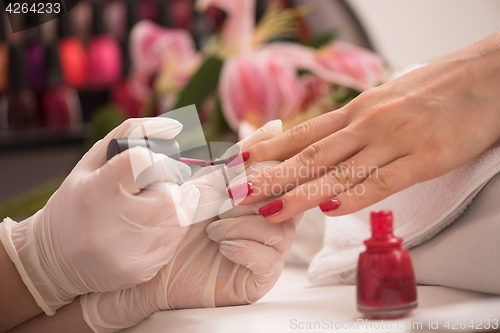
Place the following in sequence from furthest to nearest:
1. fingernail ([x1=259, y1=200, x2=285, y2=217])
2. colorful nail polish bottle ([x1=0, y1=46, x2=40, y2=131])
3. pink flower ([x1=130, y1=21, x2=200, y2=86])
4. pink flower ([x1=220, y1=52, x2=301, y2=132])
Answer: colorful nail polish bottle ([x1=0, y1=46, x2=40, y2=131]) < pink flower ([x1=130, y1=21, x2=200, y2=86]) < pink flower ([x1=220, y1=52, x2=301, y2=132]) < fingernail ([x1=259, y1=200, x2=285, y2=217])

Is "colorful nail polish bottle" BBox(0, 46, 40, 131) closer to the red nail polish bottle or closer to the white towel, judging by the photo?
the white towel

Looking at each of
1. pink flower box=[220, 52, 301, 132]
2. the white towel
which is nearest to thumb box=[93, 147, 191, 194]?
the white towel

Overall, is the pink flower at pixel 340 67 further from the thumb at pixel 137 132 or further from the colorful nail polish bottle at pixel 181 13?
→ the colorful nail polish bottle at pixel 181 13

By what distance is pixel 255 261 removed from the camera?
15.9 inches

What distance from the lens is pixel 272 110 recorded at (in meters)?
0.75

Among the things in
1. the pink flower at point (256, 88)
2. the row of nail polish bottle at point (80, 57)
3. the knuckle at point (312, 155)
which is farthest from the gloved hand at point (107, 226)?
the row of nail polish bottle at point (80, 57)

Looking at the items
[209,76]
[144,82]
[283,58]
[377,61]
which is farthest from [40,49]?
[377,61]

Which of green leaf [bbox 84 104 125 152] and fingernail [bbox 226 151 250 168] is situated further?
green leaf [bbox 84 104 125 152]

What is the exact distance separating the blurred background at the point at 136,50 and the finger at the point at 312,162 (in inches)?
18.7

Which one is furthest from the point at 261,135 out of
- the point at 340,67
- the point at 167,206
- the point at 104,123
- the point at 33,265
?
the point at 104,123

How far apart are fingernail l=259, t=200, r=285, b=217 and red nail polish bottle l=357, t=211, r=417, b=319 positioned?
10cm

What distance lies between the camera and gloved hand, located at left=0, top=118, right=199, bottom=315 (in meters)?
0.35

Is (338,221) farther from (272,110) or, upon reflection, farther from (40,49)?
(40,49)

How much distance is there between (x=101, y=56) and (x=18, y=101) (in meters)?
0.31
